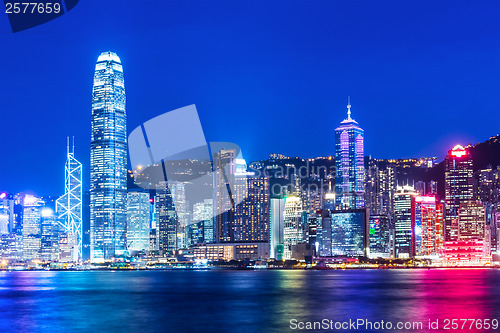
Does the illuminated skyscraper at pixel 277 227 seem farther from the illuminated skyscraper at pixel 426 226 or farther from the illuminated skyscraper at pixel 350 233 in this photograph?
Answer: the illuminated skyscraper at pixel 426 226

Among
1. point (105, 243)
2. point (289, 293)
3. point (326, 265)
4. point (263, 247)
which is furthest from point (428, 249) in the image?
point (289, 293)

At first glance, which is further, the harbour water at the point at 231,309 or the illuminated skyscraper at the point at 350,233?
the illuminated skyscraper at the point at 350,233

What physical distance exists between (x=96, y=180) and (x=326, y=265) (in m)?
63.7

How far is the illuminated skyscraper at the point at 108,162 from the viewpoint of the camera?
181 meters

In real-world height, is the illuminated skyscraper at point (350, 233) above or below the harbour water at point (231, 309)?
above

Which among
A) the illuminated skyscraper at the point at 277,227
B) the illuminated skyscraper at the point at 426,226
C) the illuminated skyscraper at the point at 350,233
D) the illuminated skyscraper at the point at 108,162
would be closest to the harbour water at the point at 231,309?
the illuminated skyscraper at the point at 277,227

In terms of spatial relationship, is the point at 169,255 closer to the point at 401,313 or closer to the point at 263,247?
the point at 263,247

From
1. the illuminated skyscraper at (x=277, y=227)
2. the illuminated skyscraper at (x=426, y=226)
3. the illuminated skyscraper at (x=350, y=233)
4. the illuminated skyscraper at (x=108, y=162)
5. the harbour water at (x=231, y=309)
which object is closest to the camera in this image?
the harbour water at (x=231, y=309)

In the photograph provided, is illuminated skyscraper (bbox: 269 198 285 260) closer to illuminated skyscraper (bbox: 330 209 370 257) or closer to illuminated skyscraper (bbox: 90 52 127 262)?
illuminated skyscraper (bbox: 330 209 370 257)

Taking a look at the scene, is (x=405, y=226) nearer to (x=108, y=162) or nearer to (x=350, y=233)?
(x=350, y=233)

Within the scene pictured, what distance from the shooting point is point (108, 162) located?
188 m

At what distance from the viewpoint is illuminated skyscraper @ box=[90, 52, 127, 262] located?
593ft

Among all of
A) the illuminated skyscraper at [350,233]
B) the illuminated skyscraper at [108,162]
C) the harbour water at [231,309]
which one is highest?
the illuminated skyscraper at [108,162]

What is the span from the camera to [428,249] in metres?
190
